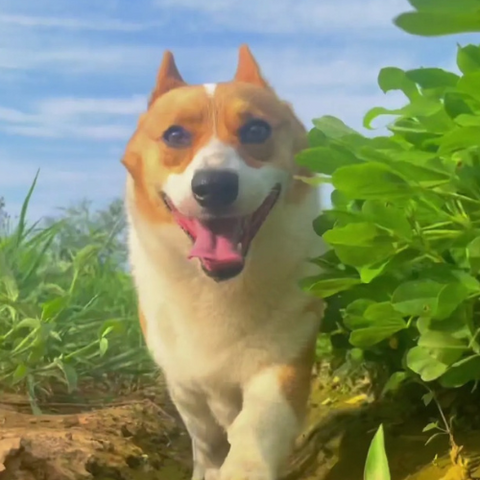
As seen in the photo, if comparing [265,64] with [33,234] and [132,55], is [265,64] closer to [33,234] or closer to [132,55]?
[132,55]

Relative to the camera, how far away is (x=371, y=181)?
49cm

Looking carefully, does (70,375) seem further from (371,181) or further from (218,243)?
(371,181)

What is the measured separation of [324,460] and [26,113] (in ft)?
1.69

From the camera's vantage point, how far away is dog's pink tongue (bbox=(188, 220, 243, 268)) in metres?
0.64

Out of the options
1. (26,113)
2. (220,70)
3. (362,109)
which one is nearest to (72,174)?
(26,113)

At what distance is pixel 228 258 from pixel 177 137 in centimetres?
12

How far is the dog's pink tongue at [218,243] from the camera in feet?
2.11

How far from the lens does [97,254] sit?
A: 82 cm

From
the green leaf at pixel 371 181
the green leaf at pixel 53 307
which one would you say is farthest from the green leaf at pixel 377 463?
the green leaf at pixel 53 307

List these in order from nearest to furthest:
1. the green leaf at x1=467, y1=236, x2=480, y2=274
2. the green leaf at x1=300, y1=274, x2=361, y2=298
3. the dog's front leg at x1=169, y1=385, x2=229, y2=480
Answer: the green leaf at x1=467, y1=236, x2=480, y2=274 < the green leaf at x1=300, y1=274, x2=361, y2=298 < the dog's front leg at x1=169, y1=385, x2=229, y2=480

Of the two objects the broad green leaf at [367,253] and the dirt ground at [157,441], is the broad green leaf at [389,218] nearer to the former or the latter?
the broad green leaf at [367,253]

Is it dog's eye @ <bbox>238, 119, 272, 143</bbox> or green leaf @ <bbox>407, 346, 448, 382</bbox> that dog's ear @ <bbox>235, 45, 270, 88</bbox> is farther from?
green leaf @ <bbox>407, 346, 448, 382</bbox>

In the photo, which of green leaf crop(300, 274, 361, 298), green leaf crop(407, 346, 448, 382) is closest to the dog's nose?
green leaf crop(300, 274, 361, 298)

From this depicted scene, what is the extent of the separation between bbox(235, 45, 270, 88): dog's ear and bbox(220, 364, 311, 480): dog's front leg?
0.93 ft
